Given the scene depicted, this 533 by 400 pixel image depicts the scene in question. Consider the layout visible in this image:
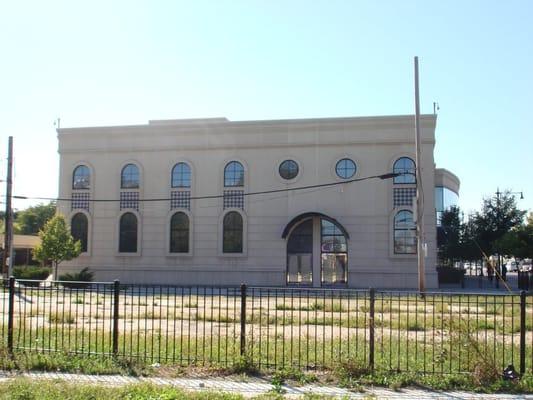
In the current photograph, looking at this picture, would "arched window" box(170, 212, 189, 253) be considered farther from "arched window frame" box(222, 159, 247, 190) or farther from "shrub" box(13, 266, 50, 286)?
"shrub" box(13, 266, 50, 286)

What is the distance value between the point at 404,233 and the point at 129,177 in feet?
59.0

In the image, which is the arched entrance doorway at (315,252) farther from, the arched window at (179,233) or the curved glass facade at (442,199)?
the curved glass facade at (442,199)

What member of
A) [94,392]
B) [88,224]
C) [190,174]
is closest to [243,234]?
[190,174]

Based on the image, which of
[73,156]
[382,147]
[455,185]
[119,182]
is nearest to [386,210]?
[382,147]

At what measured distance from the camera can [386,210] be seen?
1325 inches

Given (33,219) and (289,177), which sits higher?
(289,177)

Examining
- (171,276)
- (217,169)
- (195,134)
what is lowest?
(171,276)

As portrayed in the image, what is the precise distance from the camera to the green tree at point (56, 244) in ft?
109

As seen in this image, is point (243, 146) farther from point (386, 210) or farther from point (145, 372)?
point (145, 372)

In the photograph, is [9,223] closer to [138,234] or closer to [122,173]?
[138,234]

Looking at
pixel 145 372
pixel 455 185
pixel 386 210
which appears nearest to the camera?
pixel 145 372

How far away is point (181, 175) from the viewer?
3697 centimetres

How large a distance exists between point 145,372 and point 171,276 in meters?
27.6

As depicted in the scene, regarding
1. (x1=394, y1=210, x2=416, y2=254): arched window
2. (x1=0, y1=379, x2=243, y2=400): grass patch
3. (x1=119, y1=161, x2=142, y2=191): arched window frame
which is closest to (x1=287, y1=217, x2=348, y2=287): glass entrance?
(x1=394, y1=210, x2=416, y2=254): arched window
